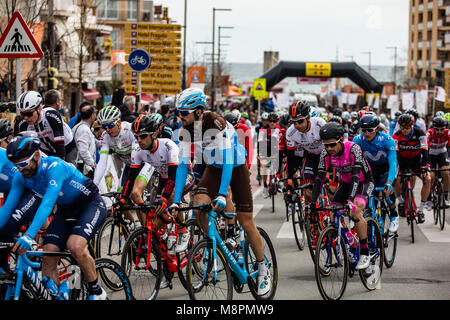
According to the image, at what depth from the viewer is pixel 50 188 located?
220 inches

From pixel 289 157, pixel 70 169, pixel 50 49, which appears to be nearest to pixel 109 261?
pixel 70 169

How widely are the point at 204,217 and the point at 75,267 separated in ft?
5.69

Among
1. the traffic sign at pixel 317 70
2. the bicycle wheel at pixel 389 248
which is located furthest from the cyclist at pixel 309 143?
the traffic sign at pixel 317 70

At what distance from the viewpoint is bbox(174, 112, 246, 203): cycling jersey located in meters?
6.69

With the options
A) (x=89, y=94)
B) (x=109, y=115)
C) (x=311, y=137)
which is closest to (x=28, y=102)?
(x=109, y=115)

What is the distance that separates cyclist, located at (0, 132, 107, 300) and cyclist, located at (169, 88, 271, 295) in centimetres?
88

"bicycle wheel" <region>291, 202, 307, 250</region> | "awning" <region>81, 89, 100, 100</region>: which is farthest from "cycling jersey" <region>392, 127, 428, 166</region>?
"awning" <region>81, 89, 100, 100</region>

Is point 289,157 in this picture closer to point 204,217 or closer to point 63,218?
point 204,217

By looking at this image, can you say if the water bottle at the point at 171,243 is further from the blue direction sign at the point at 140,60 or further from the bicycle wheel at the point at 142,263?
the blue direction sign at the point at 140,60

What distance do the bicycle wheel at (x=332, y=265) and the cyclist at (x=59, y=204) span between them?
238 cm

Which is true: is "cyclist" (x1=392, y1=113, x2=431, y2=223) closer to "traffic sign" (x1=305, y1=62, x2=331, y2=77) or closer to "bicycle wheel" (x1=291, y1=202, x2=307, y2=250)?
"bicycle wheel" (x1=291, y1=202, x2=307, y2=250)

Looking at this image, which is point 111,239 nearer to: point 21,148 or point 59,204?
point 59,204

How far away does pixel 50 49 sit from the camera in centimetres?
1889

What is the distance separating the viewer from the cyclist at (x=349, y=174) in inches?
305
